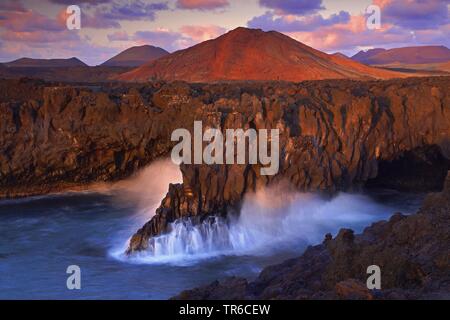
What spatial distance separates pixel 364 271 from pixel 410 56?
10271 centimetres

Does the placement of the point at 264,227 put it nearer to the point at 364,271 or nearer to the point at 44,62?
the point at 364,271

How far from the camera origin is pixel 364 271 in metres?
6.82

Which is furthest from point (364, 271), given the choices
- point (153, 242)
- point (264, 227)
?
point (264, 227)

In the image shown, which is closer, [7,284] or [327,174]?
[7,284]

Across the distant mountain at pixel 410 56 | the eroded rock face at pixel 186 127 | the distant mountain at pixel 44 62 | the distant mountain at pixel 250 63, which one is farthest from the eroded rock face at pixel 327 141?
the distant mountain at pixel 410 56

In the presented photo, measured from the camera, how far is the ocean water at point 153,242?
11367mm

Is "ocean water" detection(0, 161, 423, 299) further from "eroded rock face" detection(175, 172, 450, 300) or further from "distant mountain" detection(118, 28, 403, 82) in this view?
"distant mountain" detection(118, 28, 403, 82)

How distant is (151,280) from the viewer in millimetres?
11359

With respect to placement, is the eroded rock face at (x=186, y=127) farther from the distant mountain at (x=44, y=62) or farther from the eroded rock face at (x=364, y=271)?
the distant mountain at (x=44, y=62)

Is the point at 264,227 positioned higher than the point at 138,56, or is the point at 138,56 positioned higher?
the point at 138,56

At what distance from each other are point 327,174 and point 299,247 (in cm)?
368

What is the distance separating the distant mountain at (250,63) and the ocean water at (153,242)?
24233 millimetres
